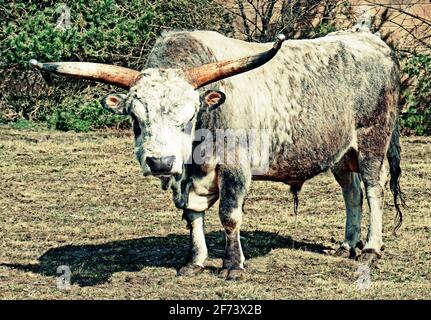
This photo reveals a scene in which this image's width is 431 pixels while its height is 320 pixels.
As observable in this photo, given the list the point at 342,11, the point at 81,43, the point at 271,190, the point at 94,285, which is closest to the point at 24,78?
the point at 81,43

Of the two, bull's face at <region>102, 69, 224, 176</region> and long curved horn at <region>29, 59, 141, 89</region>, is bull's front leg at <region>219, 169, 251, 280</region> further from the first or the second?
long curved horn at <region>29, 59, 141, 89</region>

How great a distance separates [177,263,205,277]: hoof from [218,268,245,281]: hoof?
0.19 meters

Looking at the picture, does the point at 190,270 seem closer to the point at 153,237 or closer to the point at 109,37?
the point at 153,237

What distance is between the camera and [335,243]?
9.91 meters

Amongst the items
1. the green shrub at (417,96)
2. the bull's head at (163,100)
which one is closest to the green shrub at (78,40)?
the green shrub at (417,96)

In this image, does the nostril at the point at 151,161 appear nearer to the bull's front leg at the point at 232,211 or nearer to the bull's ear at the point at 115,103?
the bull's ear at the point at 115,103

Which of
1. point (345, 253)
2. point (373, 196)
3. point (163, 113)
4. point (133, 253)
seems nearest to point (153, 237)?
point (133, 253)

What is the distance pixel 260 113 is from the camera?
329 inches

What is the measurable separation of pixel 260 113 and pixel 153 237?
2.18m

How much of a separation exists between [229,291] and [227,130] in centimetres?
120

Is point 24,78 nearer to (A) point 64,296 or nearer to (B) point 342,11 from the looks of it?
(B) point 342,11

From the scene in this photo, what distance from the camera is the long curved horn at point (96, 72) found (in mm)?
7824

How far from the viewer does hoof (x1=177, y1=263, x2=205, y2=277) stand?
832 centimetres

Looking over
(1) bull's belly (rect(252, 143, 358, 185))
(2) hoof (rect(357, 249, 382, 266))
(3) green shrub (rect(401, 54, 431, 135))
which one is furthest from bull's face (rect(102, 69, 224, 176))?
(3) green shrub (rect(401, 54, 431, 135))
